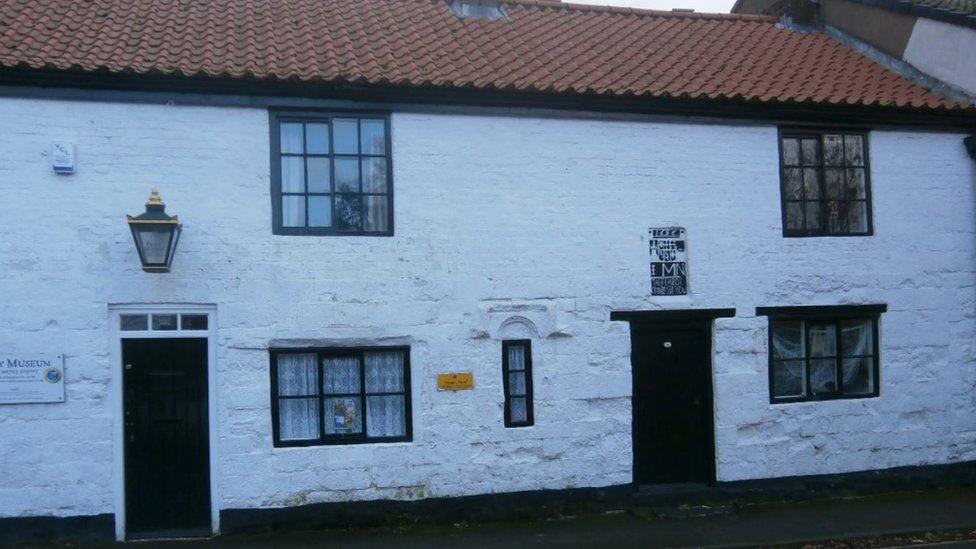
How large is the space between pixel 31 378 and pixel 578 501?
19.1 ft

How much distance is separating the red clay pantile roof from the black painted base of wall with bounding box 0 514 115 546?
14.4 feet

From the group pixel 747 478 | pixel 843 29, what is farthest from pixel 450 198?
pixel 843 29

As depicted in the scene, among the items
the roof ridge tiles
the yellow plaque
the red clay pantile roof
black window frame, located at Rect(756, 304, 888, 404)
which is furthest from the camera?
the roof ridge tiles

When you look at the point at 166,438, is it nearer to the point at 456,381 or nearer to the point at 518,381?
the point at 456,381

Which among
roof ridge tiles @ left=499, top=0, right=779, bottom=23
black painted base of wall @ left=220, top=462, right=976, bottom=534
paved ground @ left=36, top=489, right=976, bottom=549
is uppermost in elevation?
roof ridge tiles @ left=499, top=0, right=779, bottom=23

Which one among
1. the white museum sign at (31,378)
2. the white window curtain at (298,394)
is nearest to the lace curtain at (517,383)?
the white window curtain at (298,394)

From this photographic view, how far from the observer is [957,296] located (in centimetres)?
1123

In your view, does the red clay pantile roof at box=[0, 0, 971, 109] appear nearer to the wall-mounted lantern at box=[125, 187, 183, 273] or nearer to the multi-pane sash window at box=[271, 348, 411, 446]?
the wall-mounted lantern at box=[125, 187, 183, 273]

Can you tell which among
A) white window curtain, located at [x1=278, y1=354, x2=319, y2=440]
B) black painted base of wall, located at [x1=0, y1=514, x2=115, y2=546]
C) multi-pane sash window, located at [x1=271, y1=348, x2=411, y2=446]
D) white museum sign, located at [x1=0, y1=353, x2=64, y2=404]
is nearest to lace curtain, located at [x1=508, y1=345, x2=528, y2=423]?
multi-pane sash window, located at [x1=271, y1=348, x2=411, y2=446]

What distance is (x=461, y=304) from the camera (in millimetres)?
9734

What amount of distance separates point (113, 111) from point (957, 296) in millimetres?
10130

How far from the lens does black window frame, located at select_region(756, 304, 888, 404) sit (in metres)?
10.7

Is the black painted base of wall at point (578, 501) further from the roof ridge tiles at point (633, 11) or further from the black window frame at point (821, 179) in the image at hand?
the roof ridge tiles at point (633, 11)

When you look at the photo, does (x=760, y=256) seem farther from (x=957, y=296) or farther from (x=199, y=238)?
(x=199, y=238)
